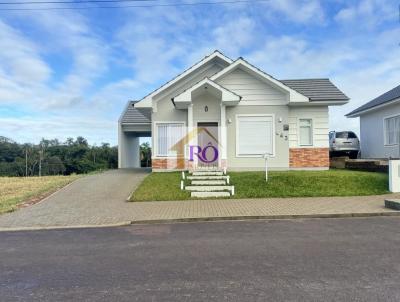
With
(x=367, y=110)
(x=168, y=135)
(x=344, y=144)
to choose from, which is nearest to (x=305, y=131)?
(x=344, y=144)

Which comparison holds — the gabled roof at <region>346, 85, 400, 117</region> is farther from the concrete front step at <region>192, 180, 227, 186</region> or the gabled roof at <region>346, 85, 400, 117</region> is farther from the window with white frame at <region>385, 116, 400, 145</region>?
the concrete front step at <region>192, 180, 227, 186</region>

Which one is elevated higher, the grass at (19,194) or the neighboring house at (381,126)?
the neighboring house at (381,126)

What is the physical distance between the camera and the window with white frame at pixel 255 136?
1944 cm

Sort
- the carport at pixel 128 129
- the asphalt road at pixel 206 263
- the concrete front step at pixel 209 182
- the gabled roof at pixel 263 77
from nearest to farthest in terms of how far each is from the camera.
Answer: the asphalt road at pixel 206 263, the concrete front step at pixel 209 182, the gabled roof at pixel 263 77, the carport at pixel 128 129

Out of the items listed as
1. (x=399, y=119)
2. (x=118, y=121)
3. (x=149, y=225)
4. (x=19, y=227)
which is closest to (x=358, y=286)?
(x=149, y=225)

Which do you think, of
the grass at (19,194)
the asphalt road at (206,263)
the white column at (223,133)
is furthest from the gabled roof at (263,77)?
the asphalt road at (206,263)

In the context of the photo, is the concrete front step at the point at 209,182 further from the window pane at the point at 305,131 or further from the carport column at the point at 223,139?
the window pane at the point at 305,131

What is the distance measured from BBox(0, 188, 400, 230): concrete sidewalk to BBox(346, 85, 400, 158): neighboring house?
9205 millimetres

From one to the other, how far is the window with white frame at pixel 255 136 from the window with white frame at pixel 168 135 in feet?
10.0

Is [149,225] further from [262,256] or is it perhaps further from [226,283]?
[226,283]

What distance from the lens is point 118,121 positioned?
28.6m

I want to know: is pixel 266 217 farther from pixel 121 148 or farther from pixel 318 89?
→ pixel 121 148

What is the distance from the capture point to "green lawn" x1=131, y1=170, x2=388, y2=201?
545 inches

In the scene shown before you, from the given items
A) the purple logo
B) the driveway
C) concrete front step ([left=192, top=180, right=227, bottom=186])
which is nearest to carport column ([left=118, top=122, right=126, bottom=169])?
the purple logo
